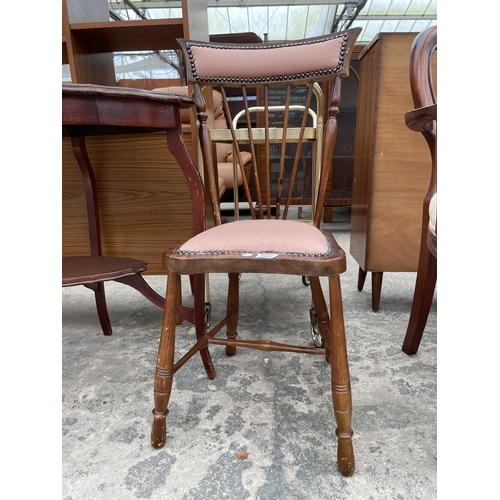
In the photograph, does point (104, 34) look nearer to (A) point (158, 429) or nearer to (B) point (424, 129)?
(B) point (424, 129)

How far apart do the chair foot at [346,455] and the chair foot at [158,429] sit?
1.39ft

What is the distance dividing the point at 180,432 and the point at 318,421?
37 cm

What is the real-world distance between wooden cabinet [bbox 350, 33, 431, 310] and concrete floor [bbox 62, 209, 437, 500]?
313 millimetres

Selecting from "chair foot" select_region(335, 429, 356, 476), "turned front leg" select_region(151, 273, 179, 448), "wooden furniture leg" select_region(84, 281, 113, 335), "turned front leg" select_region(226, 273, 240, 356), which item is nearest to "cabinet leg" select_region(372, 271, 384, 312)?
"turned front leg" select_region(226, 273, 240, 356)

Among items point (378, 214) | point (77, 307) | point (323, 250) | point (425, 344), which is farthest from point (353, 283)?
point (77, 307)

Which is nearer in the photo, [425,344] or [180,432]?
[180,432]

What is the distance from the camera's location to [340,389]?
0.78 metres

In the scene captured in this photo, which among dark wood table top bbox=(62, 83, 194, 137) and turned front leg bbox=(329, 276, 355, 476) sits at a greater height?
dark wood table top bbox=(62, 83, 194, 137)

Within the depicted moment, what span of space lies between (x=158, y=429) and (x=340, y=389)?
46 cm

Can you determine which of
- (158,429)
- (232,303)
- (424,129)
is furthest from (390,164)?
(158,429)

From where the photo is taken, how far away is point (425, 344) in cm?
138

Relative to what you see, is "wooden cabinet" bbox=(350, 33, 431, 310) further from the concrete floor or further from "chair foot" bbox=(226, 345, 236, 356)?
"chair foot" bbox=(226, 345, 236, 356)

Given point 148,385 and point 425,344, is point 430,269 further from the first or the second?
point 148,385

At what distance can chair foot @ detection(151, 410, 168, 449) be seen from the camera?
0.87 metres
